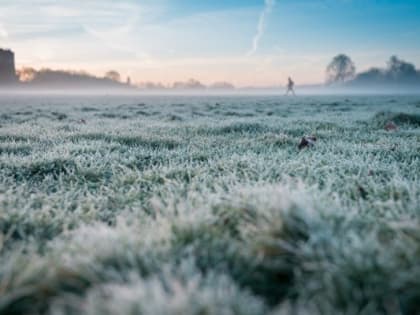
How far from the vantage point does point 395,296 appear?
1.80 metres

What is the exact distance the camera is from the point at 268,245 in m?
2.23

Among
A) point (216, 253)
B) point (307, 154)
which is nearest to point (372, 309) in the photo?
point (216, 253)

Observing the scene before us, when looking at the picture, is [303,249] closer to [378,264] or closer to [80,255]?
[378,264]

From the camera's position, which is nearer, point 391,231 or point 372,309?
point 372,309

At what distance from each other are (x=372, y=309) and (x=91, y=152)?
5.32m

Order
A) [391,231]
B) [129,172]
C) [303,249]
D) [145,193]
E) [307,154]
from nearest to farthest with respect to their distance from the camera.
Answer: [303,249] → [391,231] → [145,193] → [129,172] → [307,154]

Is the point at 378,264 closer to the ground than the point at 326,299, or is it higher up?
higher up


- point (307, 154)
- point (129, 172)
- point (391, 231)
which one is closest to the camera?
point (391, 231)

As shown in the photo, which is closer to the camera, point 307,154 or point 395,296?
point 395,296

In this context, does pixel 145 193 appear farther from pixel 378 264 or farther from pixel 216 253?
pixel 378 264

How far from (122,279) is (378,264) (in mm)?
1240

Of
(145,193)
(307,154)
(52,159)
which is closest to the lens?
(145,193)

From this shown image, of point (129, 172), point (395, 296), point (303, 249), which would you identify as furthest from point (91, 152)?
point (395, 296)

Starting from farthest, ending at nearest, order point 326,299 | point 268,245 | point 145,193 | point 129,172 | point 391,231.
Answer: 1. point 129,172
2. point 145,193
3. point 391,231
4. point 268,245
5. point 326,299
